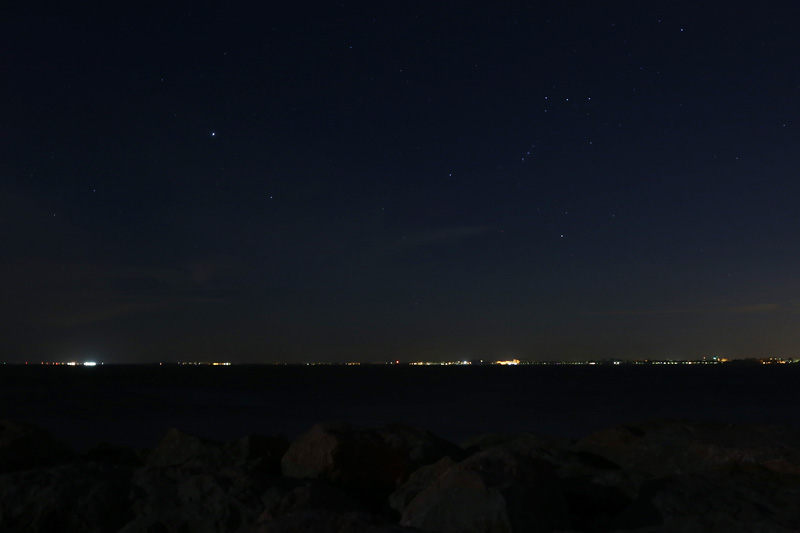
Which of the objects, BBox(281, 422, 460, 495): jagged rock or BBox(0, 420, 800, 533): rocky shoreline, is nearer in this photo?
BBox(0, 420, 800, 533): rocky shoreline

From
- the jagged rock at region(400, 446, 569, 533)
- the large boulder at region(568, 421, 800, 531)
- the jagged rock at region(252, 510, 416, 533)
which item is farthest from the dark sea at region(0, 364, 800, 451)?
the jagged rock at region(252, 510, 416, 533)

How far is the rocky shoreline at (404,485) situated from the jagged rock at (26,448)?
0.06 feet

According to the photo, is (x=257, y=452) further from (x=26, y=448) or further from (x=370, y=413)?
(x=370, y=413)

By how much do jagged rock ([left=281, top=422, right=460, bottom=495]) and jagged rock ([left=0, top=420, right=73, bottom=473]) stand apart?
3183 millimetres

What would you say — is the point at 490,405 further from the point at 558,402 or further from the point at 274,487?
the point at 274,487

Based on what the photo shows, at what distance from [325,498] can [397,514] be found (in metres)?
1.25

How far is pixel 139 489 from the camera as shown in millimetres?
7094

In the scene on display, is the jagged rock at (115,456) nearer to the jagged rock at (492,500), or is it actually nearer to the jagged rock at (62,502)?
the jagged rock at (62,502)

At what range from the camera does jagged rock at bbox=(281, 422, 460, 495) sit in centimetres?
838

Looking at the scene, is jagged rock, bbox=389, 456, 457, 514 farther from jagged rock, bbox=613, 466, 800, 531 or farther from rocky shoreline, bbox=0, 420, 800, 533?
jagged rock, bbox=613, 466, 800, 531

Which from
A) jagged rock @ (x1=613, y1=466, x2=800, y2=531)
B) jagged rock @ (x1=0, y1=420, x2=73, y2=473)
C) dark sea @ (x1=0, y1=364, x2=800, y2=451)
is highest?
jagged rock @ (x1=0, y1=420, x2=73, y2=473)

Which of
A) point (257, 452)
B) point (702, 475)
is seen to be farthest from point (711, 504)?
point (257, 452)

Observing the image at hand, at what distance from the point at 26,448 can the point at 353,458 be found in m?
4.35

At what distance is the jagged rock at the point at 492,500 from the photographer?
19.6 feet
